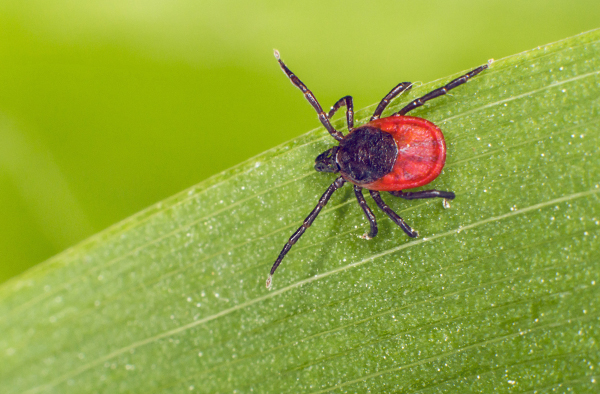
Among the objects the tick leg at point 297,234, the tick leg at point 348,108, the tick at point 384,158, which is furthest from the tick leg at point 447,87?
the tick leg at point 297,234

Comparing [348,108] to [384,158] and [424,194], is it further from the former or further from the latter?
[424,194]

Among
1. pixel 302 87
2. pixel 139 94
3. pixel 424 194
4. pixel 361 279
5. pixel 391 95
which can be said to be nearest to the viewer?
pixel 424 194

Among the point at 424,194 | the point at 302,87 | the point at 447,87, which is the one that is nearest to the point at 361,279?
the point at 424,194

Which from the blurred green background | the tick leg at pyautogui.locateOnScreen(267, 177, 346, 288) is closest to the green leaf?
the tick leg at pyautogui.locateOnScreen(267, 177, 346, 288)

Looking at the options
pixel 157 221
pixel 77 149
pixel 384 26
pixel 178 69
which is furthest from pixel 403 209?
pixel 77 149

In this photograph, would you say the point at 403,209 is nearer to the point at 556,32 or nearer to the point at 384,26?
the point at 384,26

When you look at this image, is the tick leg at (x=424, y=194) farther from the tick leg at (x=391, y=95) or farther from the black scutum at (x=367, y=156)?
the tick leg at (x=391, y=95)
